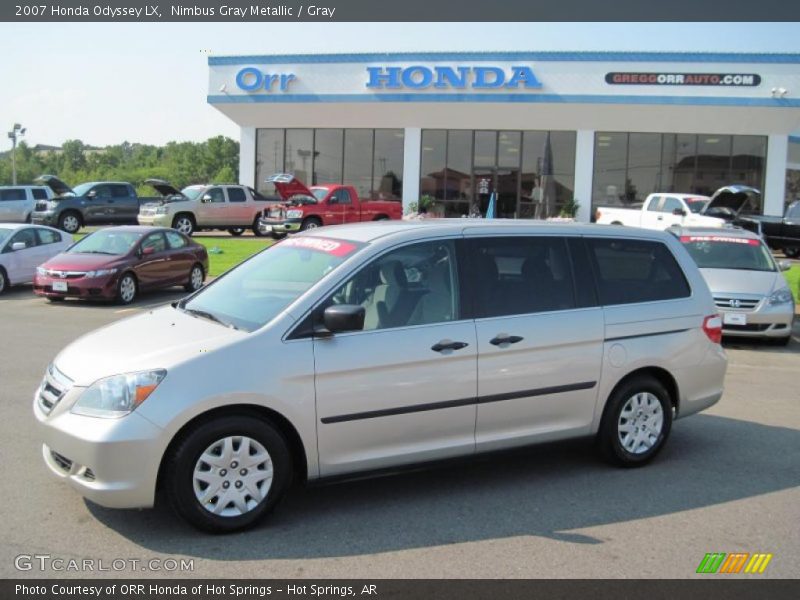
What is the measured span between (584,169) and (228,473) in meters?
28.9

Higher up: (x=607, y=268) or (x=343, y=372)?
(x=607, y=268)

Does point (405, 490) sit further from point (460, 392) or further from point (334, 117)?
point (334, 117)

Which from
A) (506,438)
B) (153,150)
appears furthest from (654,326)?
(153,150)

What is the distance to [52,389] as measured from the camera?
4613 mm

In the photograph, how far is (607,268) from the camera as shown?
5.78 m

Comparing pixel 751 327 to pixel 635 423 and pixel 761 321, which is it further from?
pixel 635 423

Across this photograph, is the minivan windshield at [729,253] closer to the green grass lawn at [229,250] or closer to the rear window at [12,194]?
the green grass lawn at [229,250]

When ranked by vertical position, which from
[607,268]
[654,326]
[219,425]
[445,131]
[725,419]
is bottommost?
[725,419]

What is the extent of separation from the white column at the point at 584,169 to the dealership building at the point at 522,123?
4 centimetres

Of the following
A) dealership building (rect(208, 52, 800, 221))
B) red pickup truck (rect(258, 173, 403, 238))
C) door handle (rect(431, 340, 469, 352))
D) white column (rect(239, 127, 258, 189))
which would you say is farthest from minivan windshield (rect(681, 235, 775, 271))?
white column (rect(239, 127, 258, 189))

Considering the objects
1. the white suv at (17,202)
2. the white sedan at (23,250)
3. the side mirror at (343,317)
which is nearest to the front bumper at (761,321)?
the side mirror at (343,317)

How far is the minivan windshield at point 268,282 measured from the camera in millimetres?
4859

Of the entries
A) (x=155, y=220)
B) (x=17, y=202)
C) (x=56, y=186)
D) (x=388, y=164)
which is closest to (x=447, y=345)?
(x=155, y=220)

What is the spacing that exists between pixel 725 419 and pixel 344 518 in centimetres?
421
